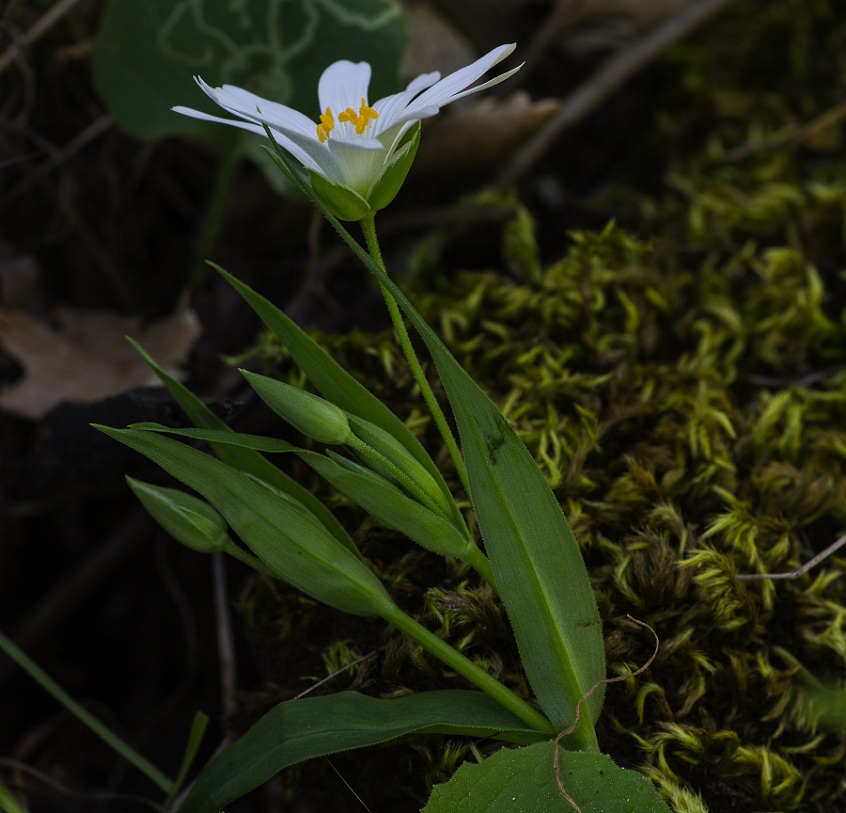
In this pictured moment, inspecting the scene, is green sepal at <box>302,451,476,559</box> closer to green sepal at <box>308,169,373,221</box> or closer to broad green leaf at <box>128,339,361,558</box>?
broad green leaf at <box>128,339,361,558</box>

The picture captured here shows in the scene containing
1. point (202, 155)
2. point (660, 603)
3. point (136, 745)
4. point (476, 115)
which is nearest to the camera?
point (660, 603)

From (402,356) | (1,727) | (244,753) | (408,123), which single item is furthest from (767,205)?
(1,727)

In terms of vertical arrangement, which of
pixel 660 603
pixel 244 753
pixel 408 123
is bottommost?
pixel 660 603

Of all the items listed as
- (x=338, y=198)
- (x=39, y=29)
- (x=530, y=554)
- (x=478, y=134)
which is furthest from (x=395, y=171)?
(x=39, y=29)

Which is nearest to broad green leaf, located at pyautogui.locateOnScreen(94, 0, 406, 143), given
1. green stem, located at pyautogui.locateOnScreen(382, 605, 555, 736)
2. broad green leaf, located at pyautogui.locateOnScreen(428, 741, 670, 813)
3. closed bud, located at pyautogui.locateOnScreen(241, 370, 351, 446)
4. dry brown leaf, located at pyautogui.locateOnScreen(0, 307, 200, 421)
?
dry brown leaf, located at pyautogui.locateOnScreen(0, 307, 200, 421)

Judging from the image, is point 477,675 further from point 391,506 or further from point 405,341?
point 405,341

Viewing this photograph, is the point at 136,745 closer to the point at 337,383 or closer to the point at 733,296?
the point at 337,383

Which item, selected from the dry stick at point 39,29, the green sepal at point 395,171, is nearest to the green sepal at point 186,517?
the green sepal at point 395,171
